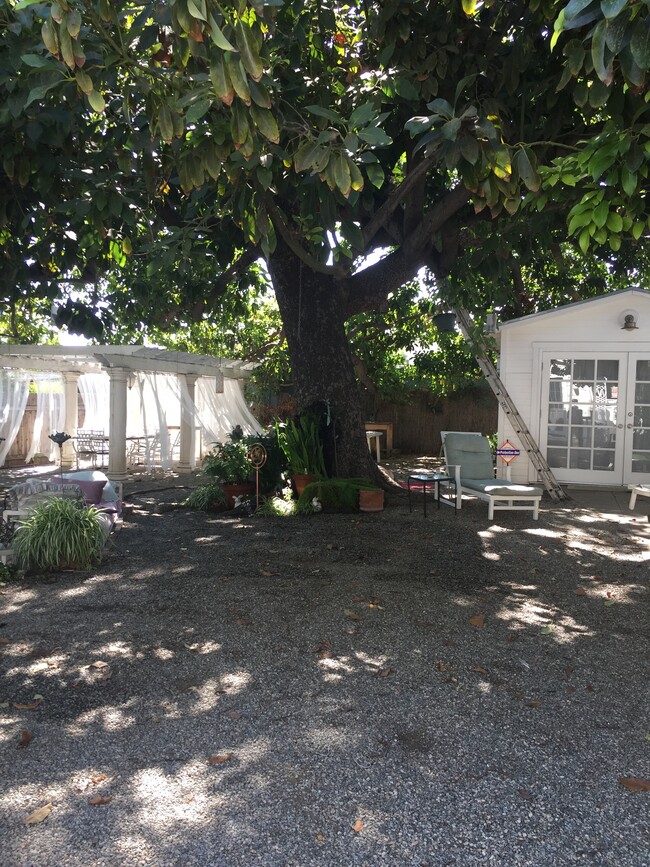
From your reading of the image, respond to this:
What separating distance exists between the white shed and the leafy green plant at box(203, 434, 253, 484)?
439 cm

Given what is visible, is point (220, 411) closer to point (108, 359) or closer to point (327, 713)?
point (108, 359)

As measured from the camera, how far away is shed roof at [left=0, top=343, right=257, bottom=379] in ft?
41.4

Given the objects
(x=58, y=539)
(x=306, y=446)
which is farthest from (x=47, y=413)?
(x=58, y=539)

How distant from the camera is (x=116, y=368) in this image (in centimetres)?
1302

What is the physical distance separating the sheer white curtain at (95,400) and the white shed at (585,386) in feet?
33.1

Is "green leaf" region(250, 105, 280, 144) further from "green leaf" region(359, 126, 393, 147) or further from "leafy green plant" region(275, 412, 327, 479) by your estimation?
"leafy green plant" region(275, 412, 327, 479)

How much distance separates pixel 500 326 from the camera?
12086 millimetres

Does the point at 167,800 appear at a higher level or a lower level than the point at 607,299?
lower

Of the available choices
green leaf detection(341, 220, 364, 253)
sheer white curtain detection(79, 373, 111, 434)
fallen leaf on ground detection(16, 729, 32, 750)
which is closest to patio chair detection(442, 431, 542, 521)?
green leaf detection(341, 220, 364, 253)

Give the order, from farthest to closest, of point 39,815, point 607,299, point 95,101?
A: point 607,299, point 95,101, point 39,815

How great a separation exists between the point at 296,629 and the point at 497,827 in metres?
2.39

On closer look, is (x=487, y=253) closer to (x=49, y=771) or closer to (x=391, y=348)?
(x=49, y=771)

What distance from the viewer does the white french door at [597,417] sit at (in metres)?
11.7

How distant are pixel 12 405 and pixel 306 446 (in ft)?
25.9
